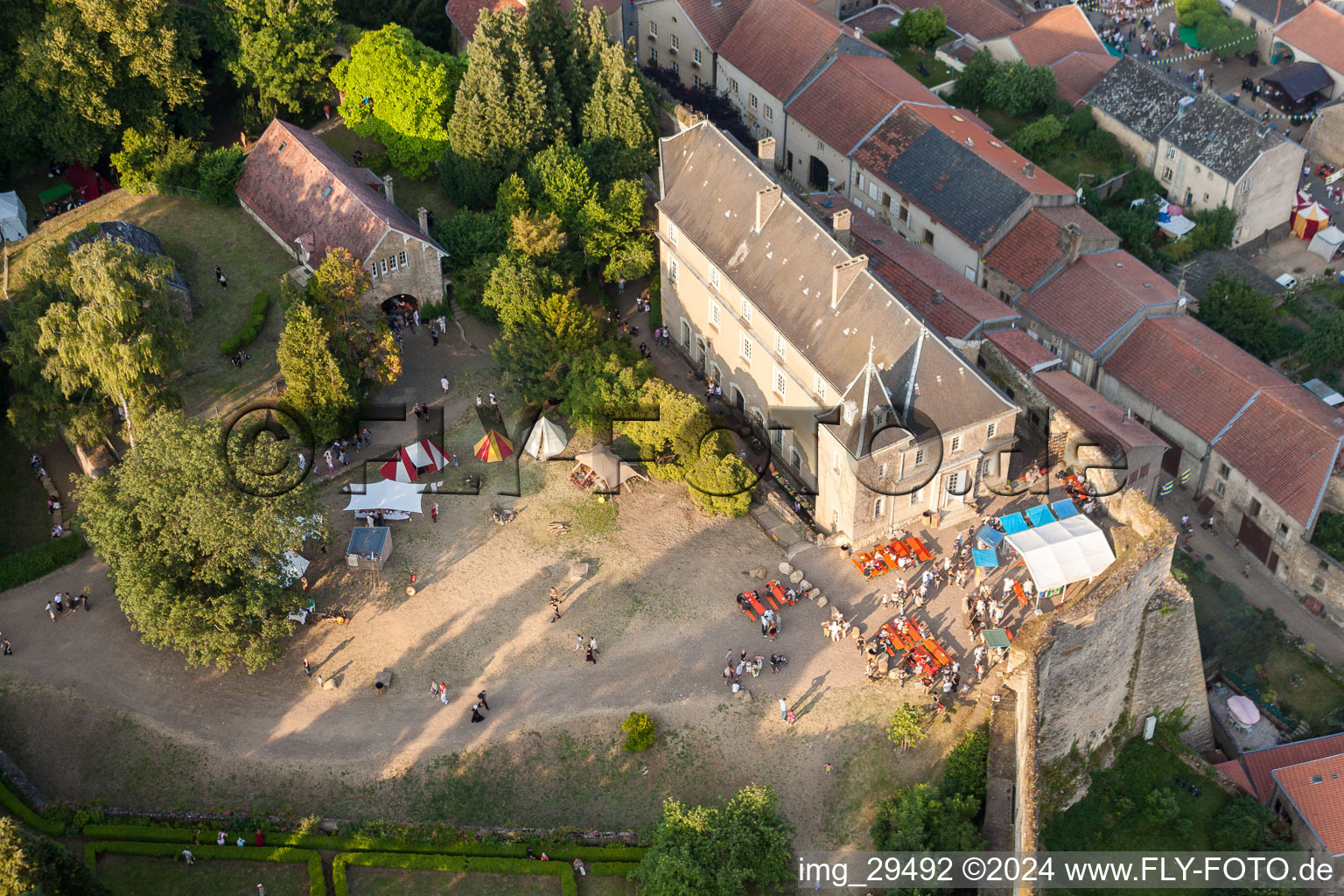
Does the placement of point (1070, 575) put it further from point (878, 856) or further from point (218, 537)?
point (218, 537)

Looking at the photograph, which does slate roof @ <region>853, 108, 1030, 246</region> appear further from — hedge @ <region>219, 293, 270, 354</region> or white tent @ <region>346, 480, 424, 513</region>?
hedge @ <region>219, 293, 270, 354</region>

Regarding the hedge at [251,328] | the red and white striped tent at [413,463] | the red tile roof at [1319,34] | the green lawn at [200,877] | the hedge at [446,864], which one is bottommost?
the green lawn at [200,877]

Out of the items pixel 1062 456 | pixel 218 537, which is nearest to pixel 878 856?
pixel 1062 456

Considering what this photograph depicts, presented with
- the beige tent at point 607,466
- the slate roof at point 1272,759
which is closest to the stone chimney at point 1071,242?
the beige tent at point 607,466

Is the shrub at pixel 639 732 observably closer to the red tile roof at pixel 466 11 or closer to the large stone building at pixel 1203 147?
the red tile roof at pixel 466 11

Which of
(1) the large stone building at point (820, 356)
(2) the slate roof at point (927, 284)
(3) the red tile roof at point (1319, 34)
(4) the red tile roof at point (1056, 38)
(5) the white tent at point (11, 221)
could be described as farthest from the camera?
(3) the red tile roof at point (1319, 34)

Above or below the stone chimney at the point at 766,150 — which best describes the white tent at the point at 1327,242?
below

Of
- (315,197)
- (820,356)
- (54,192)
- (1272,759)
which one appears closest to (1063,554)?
(820,356)
